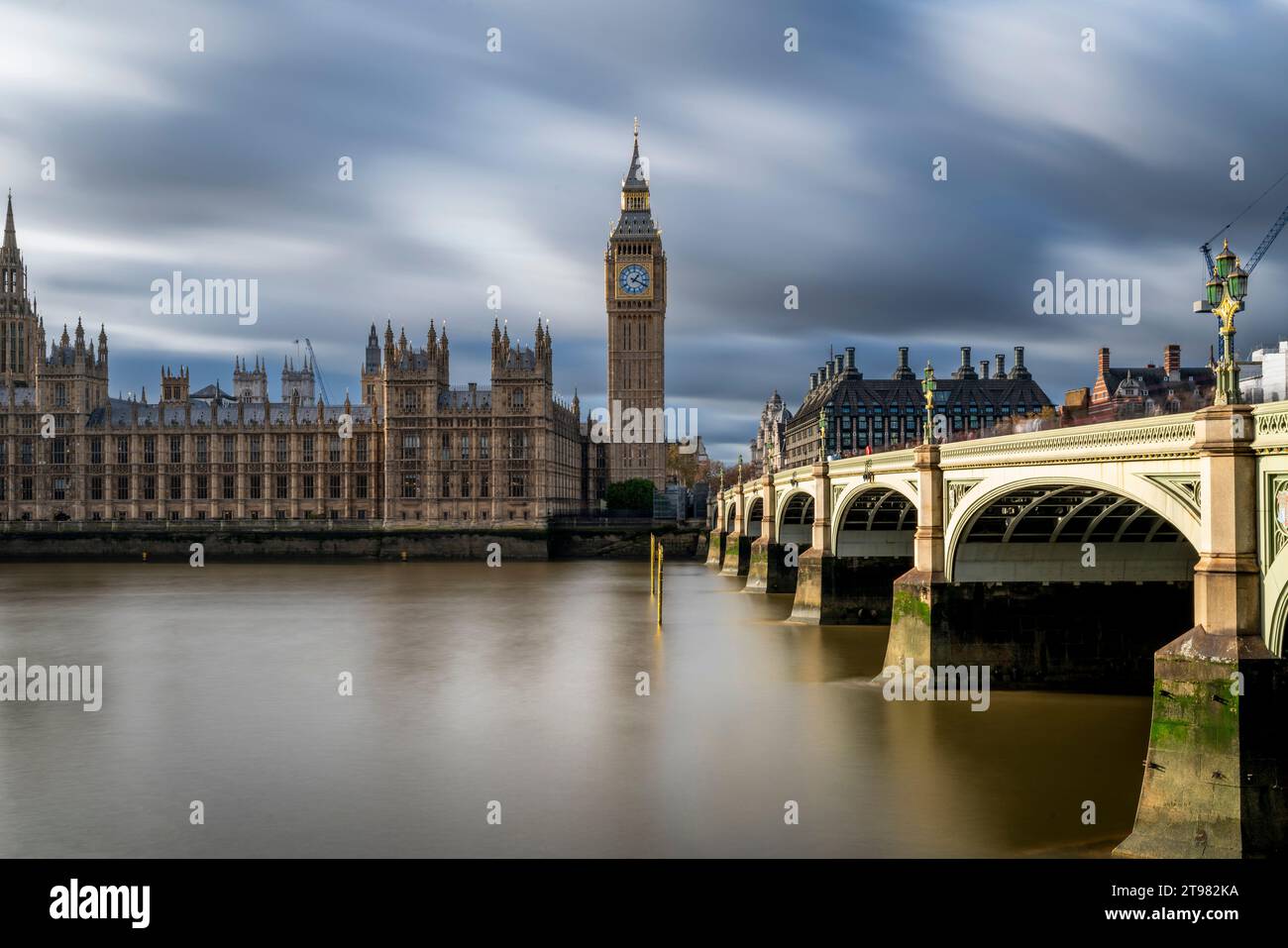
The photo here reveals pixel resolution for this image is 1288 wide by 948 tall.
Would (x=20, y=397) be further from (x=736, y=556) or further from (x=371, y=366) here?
(x=736, y=556)

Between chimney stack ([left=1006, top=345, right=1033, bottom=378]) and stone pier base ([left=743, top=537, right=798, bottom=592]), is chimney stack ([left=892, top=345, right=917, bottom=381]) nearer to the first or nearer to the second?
chimney stack ([left=1006, top=345, right=1033, bottom=378])

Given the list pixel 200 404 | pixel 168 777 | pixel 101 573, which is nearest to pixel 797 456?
pixel 200 404

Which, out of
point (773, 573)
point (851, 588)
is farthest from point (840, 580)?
point (773, 573)

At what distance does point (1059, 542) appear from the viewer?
3077 cm

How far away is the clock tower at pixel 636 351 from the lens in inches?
5256

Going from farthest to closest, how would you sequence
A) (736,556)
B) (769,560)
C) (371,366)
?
(371,366)
(736,556)
(769,560)

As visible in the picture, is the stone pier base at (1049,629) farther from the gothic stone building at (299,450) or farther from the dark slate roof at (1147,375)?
the gothic stone building at (299,450)

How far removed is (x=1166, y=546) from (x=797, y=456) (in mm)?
130481

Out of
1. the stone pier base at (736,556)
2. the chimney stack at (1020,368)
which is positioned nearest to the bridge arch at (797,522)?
the stone pier base at (736,556)

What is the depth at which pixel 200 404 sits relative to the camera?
122 m

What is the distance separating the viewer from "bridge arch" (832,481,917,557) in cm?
4450

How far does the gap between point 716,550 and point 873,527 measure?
4518 centimetres

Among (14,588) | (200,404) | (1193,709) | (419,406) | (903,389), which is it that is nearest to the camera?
(1193,709)
